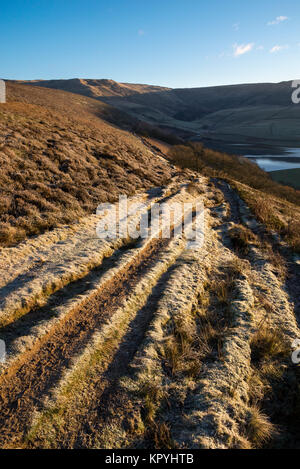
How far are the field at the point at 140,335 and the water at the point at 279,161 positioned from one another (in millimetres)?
73634

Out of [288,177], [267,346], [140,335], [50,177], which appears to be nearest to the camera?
[140,335]

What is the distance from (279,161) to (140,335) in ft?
323

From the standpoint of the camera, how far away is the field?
15.1 ft

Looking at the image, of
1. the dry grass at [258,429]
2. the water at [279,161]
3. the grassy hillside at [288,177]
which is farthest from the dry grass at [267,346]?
the water at [279,161]

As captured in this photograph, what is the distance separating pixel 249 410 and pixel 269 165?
87.9 meters

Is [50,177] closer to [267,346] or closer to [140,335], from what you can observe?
[140,335]

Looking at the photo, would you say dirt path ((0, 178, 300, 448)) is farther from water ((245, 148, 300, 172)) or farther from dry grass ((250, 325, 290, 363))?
water ((245, 148, 300, 172))

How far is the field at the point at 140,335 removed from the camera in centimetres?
459

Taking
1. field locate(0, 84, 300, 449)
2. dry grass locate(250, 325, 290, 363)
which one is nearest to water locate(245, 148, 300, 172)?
field locate(0, 84, 300, 449)

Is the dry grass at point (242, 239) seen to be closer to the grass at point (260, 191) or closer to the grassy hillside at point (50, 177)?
the grass at point (260, 191)

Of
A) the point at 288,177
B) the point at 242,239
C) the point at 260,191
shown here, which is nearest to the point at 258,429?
the point at 242,239

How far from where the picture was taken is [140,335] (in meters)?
6.52

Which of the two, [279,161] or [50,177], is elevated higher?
[279,161]

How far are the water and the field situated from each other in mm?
73634
